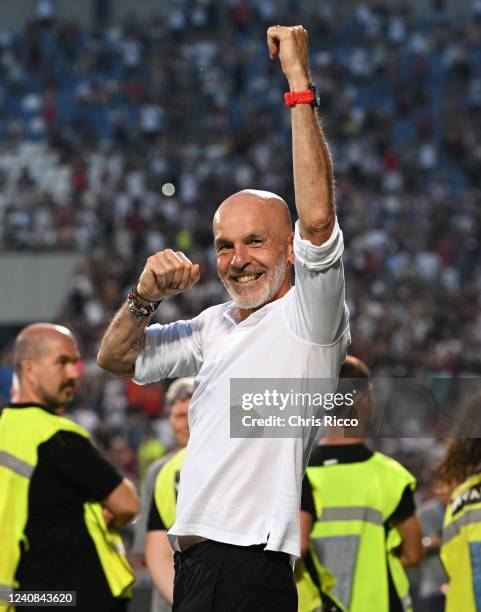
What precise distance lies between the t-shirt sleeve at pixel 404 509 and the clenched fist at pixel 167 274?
72.8 inches

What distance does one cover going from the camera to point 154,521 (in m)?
5.07

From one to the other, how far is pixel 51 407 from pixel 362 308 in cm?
1361

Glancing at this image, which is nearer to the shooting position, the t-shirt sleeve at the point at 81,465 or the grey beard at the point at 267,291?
the grey beard at the point at 267,291

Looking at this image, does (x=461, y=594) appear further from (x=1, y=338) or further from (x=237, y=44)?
(x=237, y=44)

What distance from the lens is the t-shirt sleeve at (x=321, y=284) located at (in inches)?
124

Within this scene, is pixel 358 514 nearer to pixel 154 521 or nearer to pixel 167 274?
pixel 154 521

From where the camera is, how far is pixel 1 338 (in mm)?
21203

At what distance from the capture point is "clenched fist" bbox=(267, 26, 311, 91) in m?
3.25

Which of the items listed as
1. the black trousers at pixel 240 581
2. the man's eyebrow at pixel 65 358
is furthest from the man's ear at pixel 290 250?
the man's eyebrow at pixel 65 358

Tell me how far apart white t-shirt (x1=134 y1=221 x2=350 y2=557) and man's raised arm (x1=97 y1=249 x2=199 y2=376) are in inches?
8.5

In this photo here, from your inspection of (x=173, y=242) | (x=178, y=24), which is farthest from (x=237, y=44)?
(x=173, y=242)

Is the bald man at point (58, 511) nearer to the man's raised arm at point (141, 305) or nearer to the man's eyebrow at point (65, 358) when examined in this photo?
the man's eyebrow at point (65, 358)

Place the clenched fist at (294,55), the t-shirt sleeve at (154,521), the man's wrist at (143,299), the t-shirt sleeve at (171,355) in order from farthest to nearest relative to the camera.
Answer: the t-shirt sleeve at (154,521) < the t-shirt sleeve at (171,355) < the man's wrist at (143,299) < the clenched fist at (294,55)

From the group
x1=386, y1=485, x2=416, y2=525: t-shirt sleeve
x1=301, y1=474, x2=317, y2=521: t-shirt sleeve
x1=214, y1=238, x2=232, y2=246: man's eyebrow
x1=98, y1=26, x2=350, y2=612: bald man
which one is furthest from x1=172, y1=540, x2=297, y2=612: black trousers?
x1=386, y1=485, x2=416, y2=525: t-shirt sleeve
